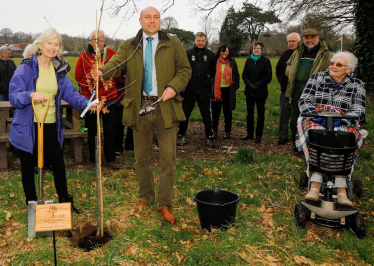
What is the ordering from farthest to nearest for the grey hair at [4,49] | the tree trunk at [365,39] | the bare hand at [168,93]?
the tree trunk at [365,39] < the grey hair at [4,49] < the bare hand at [168,93]

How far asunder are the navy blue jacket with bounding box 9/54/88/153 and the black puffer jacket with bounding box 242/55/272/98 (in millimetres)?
4860

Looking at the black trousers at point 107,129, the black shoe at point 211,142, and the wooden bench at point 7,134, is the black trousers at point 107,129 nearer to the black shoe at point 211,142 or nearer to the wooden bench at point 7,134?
the wooden bench at point 7,134

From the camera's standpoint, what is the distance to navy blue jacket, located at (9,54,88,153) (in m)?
3.62

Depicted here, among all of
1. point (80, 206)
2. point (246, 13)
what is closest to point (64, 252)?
point (80, 206)

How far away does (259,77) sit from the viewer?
8.06 m

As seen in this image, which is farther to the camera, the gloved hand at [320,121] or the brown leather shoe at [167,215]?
the gloved hand at [320,121]

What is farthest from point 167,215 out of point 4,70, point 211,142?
point 4,70

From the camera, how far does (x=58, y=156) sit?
418 cm

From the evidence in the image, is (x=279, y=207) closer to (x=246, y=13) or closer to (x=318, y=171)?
(x=318, y=171)

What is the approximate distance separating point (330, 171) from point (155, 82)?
2225mm

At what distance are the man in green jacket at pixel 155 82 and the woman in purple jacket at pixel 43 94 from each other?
589mm

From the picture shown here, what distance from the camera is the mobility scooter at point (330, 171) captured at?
12.6 feet

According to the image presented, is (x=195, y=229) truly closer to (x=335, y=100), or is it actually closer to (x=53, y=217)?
(x=53, y=217)

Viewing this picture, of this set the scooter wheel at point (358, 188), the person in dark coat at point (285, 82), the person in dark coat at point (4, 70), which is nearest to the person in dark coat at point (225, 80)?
the person in dark coat at point (285, 82)
